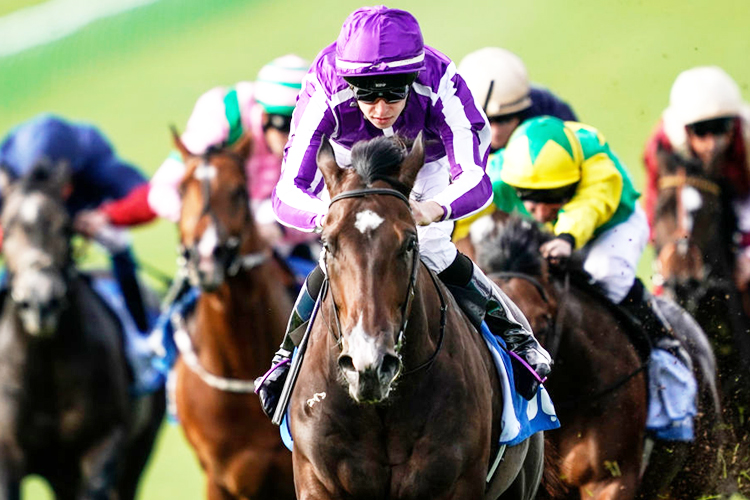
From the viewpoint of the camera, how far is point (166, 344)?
27.5ft

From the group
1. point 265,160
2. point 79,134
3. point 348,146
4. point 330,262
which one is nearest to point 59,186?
point 79,134

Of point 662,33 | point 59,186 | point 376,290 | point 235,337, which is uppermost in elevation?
point 376,290

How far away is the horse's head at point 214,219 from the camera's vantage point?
751 centimetres

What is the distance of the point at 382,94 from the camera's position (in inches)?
190

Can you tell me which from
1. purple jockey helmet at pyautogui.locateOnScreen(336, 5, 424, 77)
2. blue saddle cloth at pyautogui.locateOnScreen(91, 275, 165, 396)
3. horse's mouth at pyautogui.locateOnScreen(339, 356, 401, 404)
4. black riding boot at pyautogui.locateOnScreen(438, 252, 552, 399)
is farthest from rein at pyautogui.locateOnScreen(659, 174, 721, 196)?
horse's mouth at pyautogui.locateOnScreen(339, 356, 401, 404)

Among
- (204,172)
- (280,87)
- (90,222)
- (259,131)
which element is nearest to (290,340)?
(204,172)

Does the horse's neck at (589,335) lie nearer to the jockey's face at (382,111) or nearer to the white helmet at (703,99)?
the jockey's face at (382,111)

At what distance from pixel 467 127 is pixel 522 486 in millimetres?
1414

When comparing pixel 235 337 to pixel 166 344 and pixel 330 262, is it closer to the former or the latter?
pixel 166 344

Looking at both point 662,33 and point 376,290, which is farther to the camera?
point 662,33

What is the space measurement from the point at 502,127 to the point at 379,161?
418cm

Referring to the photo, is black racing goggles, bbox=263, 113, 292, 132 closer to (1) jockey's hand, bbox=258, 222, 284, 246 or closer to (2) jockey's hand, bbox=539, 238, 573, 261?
(1) jockey's hand, bbox=258, 222, 284, 246

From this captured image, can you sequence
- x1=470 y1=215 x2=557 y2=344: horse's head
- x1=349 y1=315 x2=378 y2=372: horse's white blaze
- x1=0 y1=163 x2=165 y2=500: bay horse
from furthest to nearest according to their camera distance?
x1=0 y1=163 x2=165 y2=500: bay horse → x1=470 y1=215 x2=557 y2=344: horse's head → x1=349 y1=315 x2=378 y2=372: horse's white blaze

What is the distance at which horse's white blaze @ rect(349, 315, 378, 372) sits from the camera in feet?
13.3
